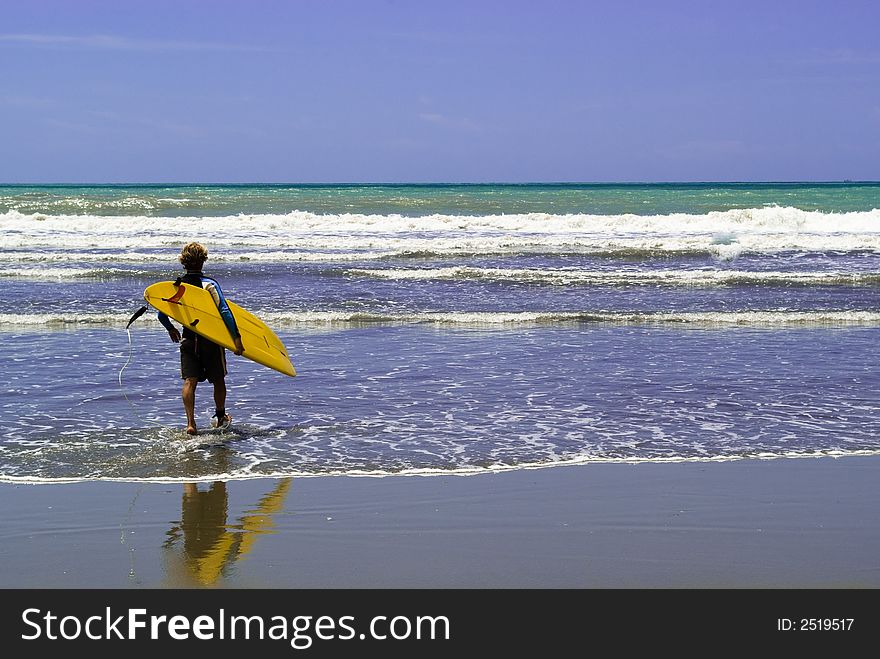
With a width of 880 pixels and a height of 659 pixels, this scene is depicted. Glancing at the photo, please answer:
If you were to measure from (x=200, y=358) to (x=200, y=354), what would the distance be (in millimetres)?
32

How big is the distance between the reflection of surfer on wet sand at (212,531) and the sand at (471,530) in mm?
12

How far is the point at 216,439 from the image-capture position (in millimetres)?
7484

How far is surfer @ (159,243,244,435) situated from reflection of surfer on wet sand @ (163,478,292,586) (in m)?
1.41

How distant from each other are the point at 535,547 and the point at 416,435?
2636 mm

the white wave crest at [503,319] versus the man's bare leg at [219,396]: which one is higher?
the man's bare leg at [219,396]

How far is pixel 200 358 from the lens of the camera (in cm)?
770

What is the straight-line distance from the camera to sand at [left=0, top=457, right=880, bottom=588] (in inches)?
185

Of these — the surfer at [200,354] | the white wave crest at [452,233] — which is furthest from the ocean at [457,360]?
the white wave crest at [452,233]

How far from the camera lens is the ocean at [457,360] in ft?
23.7

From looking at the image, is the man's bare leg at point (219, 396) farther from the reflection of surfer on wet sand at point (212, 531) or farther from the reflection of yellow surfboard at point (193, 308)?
the reflection of surfer on wet sand at point (212, 531)

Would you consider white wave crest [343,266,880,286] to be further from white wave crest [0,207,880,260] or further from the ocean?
white wave crest [0,207,880,260]

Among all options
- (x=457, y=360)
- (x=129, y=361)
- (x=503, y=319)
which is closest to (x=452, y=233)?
(x=503, y=319)

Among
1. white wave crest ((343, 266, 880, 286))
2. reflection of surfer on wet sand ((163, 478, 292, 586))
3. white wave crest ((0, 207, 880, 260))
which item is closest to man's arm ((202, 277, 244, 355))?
reflection of surfer on wet sand ((163, 478, 292, 586))
